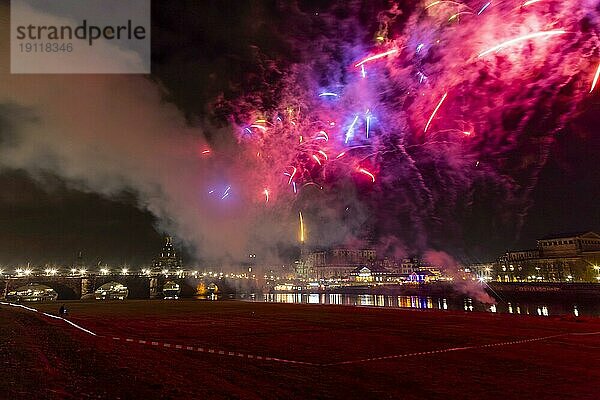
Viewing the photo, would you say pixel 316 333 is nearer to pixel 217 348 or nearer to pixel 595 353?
pixel 217 348

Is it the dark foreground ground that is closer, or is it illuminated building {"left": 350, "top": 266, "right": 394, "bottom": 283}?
the dark foreground ground

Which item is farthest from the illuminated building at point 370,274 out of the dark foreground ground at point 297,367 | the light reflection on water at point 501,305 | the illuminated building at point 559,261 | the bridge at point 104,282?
the dark foreground ground at point 297,367

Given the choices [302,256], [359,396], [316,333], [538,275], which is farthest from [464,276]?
[359,396]

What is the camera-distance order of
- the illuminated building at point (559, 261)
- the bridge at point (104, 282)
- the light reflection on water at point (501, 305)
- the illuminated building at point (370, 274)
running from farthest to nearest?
1. the illuminated building at point (370, 274)
2. the illuminated building at point (559, 261)
3. the bridge at point (104, 282)
4. the light reflection on water at point (501, 305)

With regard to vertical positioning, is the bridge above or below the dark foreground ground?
below

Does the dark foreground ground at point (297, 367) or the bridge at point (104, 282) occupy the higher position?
the dark foreground ground at point (297, 367)

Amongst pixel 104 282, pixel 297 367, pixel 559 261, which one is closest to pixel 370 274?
pixel 559 261

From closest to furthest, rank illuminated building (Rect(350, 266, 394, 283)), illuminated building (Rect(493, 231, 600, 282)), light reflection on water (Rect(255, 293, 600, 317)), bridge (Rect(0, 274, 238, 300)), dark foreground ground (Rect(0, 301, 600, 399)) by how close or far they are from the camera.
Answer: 1. dark foreground ground (Rect(0, 301, 600, 399))
2. light reflection on water (Rect(255, 293, 600, 317))
3. bridge (Rect(0, 274, 238, 300))
4. illuminated building (Rect(493, 231, 600, 282))
5. illuminated building (Rect(350, 266, 394, 283))

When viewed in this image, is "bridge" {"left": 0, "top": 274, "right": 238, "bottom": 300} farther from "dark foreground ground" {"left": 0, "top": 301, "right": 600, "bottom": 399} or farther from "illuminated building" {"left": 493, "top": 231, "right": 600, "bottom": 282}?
"illuminated building" {"left": 493, "top": 231, "right": 600, "bottom": 282}

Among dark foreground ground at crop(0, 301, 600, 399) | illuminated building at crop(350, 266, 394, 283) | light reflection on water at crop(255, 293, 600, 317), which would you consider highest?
dark foreground ground at crop(0, 301, 600, 399)

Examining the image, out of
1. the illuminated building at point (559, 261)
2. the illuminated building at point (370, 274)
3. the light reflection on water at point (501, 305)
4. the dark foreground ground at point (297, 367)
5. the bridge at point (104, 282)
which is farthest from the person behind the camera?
the illuminated building at point (370, 274)

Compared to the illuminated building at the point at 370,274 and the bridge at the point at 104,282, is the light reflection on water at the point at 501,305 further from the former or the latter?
the illuminated building at the point at 370,274

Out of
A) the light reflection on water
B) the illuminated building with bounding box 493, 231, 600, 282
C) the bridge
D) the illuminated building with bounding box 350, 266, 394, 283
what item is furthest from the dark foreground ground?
the illuminated building with bounding box 350, 266, 394, 283

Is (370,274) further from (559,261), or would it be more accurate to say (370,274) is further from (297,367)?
(297,367)
